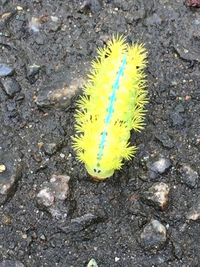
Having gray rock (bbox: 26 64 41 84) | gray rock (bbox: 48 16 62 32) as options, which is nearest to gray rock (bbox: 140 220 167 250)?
gray rock (bbox: 26 64 41 84)

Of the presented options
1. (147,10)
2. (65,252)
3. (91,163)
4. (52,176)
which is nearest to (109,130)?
(91,163)

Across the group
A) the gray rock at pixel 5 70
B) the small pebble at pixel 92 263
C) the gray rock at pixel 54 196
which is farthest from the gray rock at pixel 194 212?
the gray rock at pixel 5 70

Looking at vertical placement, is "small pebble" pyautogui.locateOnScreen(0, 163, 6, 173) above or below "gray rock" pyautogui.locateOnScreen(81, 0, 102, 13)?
below

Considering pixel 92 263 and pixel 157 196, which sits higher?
pixel 157 196

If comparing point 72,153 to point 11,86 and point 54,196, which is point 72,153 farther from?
point 11,86

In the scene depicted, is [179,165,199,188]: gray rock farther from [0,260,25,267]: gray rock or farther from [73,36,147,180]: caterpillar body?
[0,260,25,267]: gray rock

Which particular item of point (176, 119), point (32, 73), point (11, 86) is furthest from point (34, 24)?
point (176, 119)
